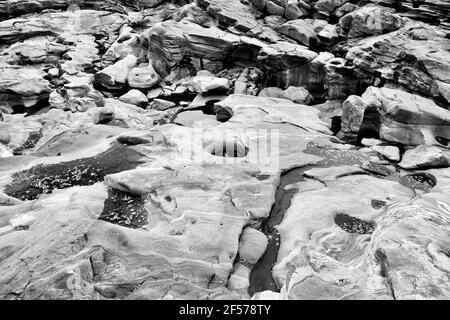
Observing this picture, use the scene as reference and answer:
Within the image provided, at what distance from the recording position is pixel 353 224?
9.80m

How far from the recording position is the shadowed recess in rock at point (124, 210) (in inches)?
384

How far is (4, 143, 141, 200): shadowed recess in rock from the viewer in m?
11.6

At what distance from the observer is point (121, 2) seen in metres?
35.4

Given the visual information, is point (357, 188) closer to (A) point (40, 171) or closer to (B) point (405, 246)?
(B) point (405, 246)

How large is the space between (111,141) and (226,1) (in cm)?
1830

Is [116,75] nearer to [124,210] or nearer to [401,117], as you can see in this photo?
[124,210]

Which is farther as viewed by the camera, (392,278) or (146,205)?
(146,205)

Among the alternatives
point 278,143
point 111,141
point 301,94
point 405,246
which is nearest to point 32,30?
point 111,141

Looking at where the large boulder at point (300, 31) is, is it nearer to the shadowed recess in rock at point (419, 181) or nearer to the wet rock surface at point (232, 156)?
the wet rock surface at point (232, 156)

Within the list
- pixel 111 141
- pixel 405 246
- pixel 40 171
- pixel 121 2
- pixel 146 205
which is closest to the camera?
pixel 405 246

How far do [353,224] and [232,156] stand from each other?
5.39 metres

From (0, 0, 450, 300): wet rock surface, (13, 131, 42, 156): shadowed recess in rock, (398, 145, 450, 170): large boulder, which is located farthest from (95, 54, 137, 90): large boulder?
(398, 145, 450, 170): large boulder

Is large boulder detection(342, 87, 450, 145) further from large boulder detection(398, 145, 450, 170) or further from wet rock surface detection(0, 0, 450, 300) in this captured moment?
large boulder detection(398, 145, 450, 170)

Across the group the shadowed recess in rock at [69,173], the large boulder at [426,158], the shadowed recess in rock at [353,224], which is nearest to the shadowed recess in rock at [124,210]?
the shadowed recess in rock at [69,173]
